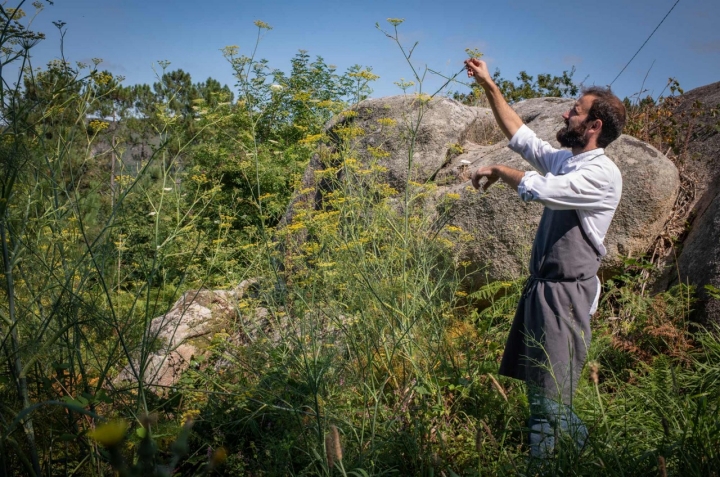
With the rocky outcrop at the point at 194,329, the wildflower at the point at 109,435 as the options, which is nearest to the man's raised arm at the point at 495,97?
the rocky outcrop at the point at 194,329

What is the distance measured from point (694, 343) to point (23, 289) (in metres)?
4.00

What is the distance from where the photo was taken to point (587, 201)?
2.60 metres

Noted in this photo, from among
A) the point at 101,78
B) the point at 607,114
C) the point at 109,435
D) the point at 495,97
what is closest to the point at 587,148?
the point at 607,114

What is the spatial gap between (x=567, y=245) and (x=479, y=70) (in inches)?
42.4

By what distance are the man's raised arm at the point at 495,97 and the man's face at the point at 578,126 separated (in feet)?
1.28

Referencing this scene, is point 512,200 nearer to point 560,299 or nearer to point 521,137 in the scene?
point 521,137

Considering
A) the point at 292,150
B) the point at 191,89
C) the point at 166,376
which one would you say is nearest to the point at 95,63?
the point at 166,376

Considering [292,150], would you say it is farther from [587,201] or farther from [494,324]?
[587,201]

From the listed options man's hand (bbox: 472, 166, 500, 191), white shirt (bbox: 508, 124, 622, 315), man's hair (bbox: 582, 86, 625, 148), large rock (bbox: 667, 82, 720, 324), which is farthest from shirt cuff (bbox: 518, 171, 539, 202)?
large rock (bbox: 667, 82, 720, 324)

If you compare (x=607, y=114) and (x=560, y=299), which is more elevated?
(x=607, y=114)

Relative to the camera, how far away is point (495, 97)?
3.18 meters

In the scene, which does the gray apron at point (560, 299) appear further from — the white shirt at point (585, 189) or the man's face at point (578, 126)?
the man's face at point (578, 126)

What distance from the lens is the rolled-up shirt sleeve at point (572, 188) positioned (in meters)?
2.54

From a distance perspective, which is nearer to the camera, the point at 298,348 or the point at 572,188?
the point at 572,188
